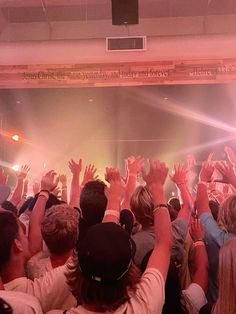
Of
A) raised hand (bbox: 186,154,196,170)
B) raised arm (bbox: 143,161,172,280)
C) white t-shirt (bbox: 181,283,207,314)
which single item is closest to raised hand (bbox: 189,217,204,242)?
white t-shirt (bbox: 181,283,207,314)

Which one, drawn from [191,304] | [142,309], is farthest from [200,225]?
[142,309]

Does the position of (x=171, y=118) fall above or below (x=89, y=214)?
above

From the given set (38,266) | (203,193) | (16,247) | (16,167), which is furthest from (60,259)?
(16,167)

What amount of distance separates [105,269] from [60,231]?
599mm

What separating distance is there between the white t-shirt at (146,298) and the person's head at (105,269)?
2 centimetres

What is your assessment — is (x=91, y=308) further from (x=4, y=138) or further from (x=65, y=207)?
(x=4, y=138)

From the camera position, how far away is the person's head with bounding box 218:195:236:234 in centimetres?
180

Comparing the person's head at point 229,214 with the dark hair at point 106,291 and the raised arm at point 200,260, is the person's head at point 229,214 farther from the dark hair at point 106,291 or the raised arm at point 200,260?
the dark hair at point 106,291

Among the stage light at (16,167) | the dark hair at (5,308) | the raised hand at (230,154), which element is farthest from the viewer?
the stage light at (16,167)

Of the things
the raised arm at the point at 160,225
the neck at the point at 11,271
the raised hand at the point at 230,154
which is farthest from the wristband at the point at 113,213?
the raised hand at the point at 230,154

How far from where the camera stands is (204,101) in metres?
4.85

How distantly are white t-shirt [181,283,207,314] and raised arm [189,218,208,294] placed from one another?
0.19 ft

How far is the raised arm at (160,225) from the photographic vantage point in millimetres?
1285

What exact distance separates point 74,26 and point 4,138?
70.7 inches
